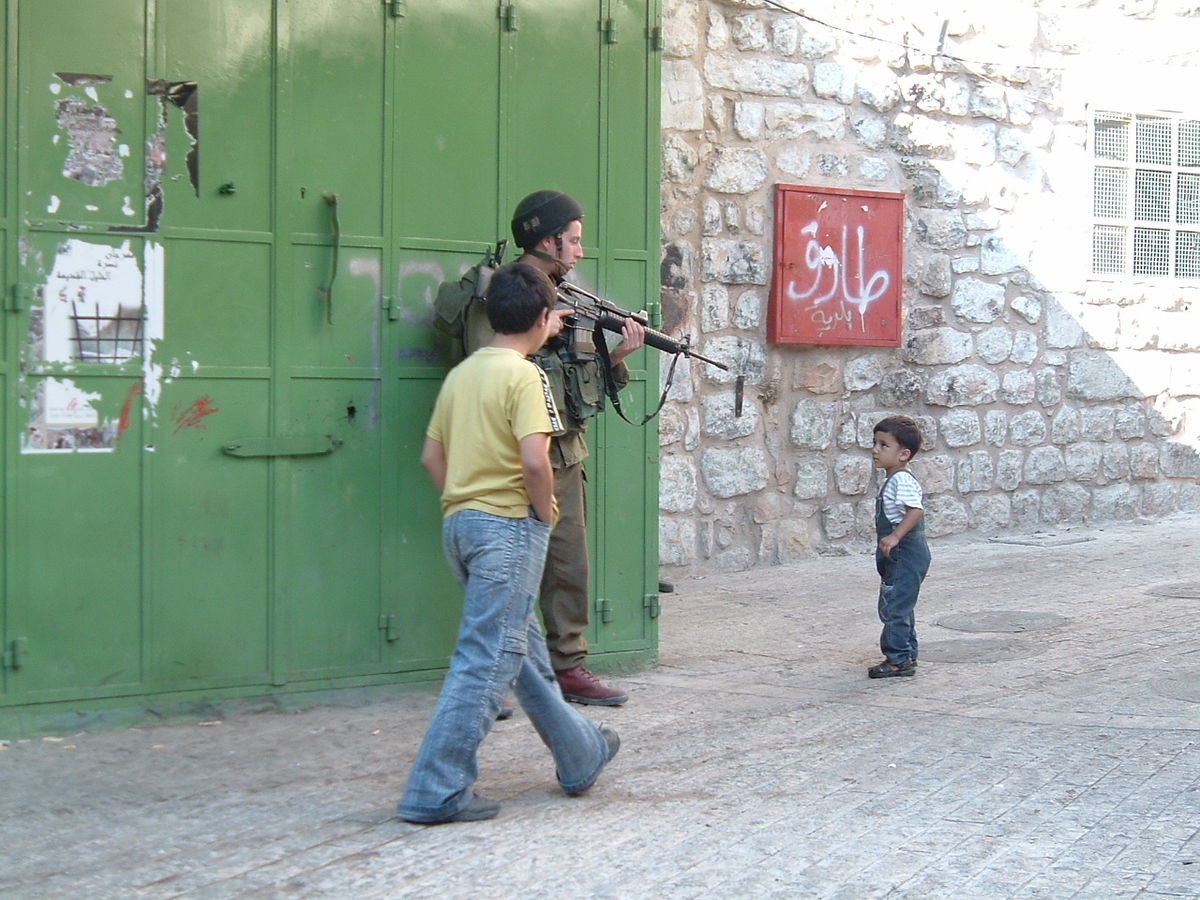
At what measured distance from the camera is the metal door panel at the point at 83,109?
198 inches

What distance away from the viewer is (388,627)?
5.80 metres

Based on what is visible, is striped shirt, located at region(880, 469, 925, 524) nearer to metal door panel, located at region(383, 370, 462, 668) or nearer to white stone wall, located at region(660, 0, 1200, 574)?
metal door panel, located at region(383, 370, 462, 668)

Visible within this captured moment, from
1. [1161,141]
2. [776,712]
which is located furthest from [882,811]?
[1161,141]

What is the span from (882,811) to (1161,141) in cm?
843

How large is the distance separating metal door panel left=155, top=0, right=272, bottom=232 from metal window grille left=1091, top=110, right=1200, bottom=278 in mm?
7331

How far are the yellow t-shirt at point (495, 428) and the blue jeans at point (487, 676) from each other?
59 mm

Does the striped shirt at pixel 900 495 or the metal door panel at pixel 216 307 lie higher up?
the metal door panel at pixel 216 307

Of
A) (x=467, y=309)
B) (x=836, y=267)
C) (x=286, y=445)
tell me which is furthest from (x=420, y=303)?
(x=836, y=267)

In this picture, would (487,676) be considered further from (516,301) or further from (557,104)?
(557,104)

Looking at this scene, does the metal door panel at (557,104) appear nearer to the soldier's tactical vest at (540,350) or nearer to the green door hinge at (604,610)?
the soldier's tactical vest at (540,350)

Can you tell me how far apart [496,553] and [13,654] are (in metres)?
1.96

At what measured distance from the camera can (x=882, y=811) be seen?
14.2 feet

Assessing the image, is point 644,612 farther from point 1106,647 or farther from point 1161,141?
point 1161,141

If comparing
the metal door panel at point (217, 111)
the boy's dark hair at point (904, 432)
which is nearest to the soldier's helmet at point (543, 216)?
the metal door panel at point (217, 111)
